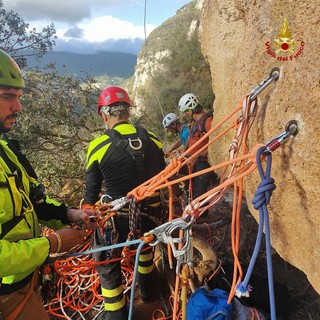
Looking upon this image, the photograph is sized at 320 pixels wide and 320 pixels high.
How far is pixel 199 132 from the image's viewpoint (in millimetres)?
4664

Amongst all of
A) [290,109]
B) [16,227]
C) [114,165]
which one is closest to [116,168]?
[114,165]

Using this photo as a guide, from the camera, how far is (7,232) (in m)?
1.71

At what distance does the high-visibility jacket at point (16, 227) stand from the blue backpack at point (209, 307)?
4.42 ft

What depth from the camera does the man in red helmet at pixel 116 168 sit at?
2.74 meters

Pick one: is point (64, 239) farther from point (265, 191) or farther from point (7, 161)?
point (265, 191)

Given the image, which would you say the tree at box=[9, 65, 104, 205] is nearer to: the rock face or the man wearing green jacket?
the man wearing green jacket

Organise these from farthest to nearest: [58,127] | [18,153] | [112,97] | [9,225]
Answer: [58,127] → [112,97] → [18,153] → [9,225]

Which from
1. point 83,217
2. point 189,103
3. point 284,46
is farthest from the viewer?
point 189,103

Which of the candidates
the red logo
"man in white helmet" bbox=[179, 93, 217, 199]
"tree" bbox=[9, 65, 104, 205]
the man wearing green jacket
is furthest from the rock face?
"tree" bbox=[9, 65, 104, 205]

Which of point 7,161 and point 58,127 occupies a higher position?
point 58,127

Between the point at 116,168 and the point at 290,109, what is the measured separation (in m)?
1.60

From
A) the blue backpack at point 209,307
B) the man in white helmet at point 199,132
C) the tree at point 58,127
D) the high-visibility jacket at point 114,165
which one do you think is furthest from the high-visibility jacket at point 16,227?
the tree at point 58,127

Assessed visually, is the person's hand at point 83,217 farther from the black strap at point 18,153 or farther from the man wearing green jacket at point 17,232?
the black strap at point 18,153

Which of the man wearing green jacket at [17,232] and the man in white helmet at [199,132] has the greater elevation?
the man in white helmet at [199,132]
